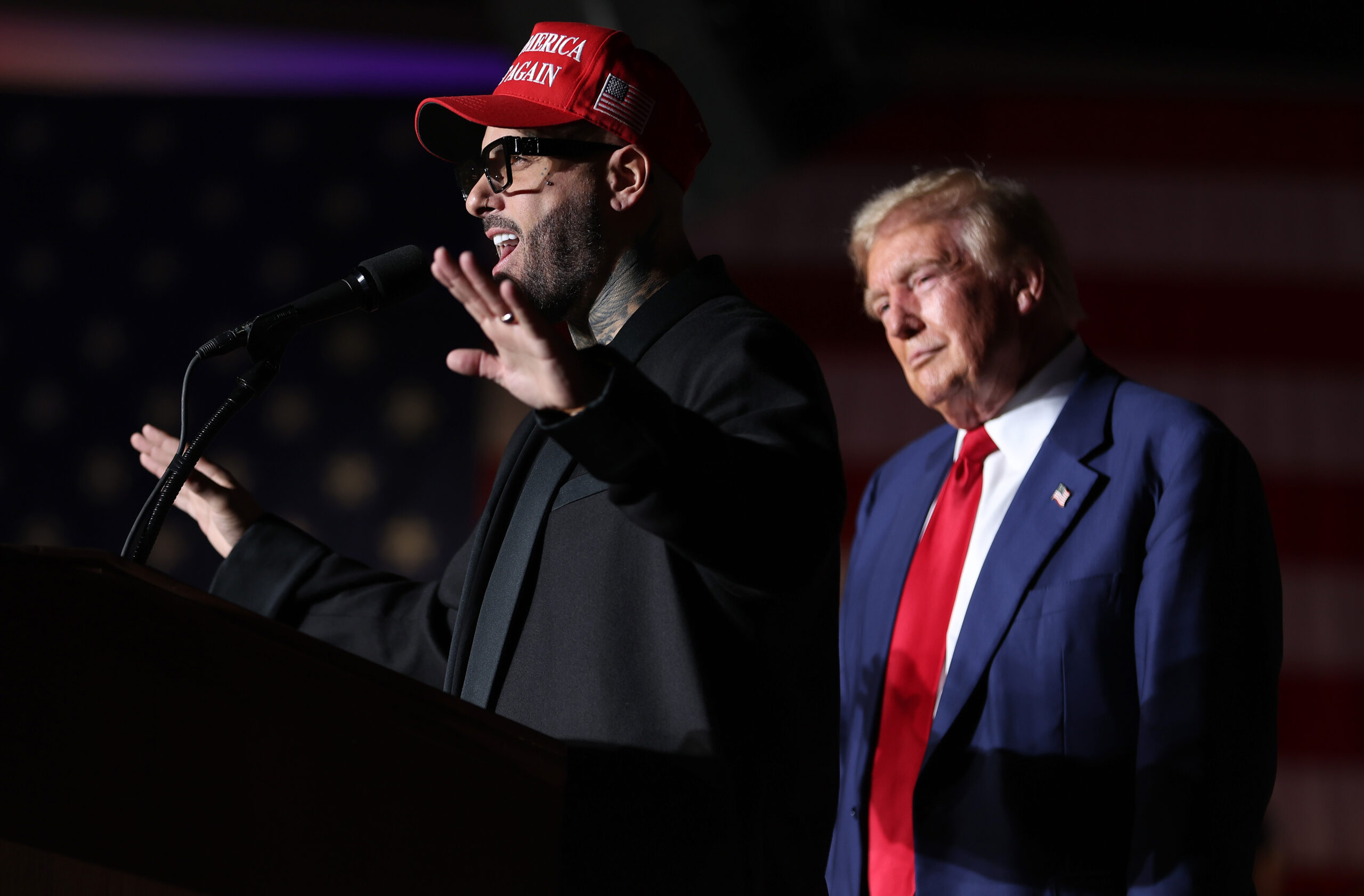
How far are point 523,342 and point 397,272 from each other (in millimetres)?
378

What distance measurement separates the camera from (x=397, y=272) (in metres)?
1.06

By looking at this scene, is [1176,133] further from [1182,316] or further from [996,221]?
[996,221]

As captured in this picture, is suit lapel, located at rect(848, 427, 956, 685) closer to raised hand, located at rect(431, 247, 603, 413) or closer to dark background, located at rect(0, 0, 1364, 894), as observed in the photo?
raised hand, located at rect(431, 247, 603, 413)

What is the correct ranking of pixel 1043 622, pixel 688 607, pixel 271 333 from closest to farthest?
1. pixel 688 607
2. pixel 271 333
3. pixel 1043 622

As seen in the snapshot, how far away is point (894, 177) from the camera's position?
403 cm

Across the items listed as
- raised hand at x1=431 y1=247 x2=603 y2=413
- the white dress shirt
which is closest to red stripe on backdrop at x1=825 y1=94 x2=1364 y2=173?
the white dress shirt

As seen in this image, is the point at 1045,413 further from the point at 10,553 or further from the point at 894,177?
the point at 894,177

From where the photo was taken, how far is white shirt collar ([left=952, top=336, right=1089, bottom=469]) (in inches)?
65.8

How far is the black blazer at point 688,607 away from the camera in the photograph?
0.78 metres

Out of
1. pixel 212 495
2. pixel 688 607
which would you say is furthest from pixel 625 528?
pixel 212 495

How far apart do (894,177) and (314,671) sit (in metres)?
3.68

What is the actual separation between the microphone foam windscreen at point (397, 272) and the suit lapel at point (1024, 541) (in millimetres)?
894

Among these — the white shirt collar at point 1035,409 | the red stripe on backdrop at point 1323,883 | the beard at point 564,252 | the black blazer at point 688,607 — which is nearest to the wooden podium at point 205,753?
the black blazer at point 688,607

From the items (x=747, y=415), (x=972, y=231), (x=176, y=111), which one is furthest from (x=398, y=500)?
(x=747, y=415)
